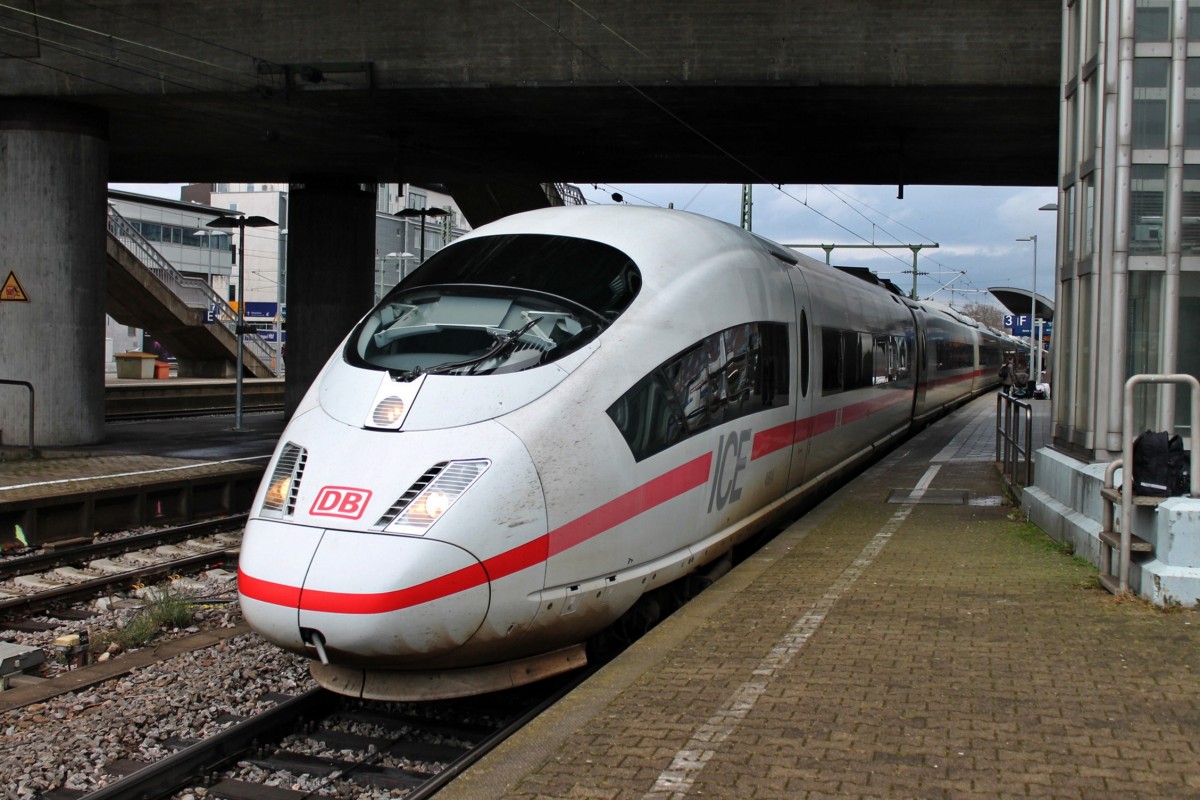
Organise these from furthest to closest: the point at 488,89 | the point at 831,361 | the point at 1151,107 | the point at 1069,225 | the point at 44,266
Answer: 1. the point at 44,266
2. the point at 488,89
3. the point at 831,361
4. the point at 1069,225
5. the point at 1151,107

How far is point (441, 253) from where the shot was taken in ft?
25.5

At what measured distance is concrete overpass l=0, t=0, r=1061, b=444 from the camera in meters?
15.1

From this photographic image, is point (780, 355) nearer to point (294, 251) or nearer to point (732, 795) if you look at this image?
point (732, 795)

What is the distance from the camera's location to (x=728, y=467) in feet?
26.0

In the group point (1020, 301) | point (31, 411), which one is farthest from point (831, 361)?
point (1020, 301)

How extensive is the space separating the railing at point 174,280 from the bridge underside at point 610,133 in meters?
12.7

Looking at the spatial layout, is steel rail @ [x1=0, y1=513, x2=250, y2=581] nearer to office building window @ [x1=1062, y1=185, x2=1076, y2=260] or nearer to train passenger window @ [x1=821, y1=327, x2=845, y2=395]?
train passenger window @ [x1=821, y1=327, x2=845, y2=395]

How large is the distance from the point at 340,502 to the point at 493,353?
131cm

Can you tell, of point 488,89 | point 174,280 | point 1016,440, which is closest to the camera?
point 1016,440

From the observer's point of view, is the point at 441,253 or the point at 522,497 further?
the point at 441,253

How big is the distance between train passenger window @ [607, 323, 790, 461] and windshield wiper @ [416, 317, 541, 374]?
69cm

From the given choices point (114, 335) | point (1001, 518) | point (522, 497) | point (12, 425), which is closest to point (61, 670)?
point (522, 497)

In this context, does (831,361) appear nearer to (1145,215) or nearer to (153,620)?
(1145,215)

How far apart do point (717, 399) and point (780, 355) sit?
1.90m
